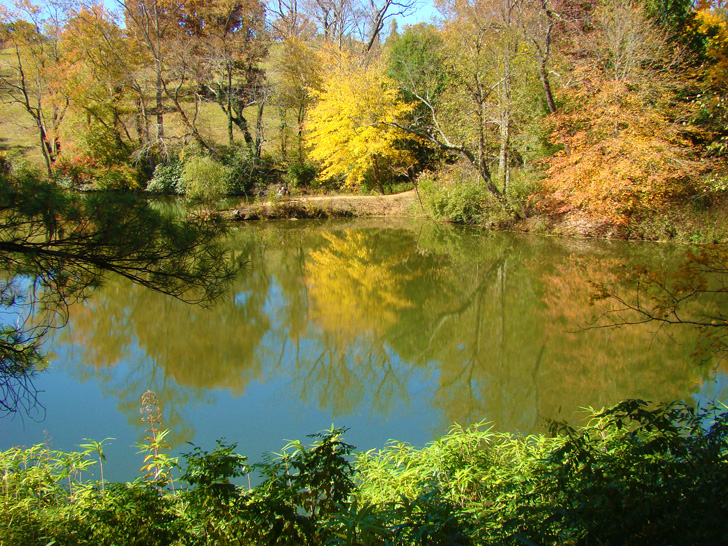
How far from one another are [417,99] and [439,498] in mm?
19855

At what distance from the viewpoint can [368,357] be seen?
6812 mm

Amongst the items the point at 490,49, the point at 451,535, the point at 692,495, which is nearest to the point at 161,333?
the point at 451,535

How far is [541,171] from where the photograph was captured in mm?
15273

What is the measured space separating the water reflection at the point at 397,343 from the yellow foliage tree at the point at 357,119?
27.2ft

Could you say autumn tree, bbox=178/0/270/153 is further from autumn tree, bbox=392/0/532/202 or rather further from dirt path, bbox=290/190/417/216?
autumn tree, bbox=392/0/532/202

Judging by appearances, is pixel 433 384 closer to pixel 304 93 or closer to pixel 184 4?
pixel 304 93

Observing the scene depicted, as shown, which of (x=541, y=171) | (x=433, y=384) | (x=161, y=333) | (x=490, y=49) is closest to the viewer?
(x=433, y=384)

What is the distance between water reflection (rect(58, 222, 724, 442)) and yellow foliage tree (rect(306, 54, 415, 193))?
27.2ft

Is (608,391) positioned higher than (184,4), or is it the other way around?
(184,4)

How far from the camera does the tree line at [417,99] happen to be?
12.4 metres

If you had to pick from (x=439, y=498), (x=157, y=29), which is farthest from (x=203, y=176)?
(x=439, y=498)

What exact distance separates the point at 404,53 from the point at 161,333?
1892 centimetres

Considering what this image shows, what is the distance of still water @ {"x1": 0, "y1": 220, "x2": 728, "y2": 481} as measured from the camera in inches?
198

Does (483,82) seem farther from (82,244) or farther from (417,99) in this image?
(82,244)
